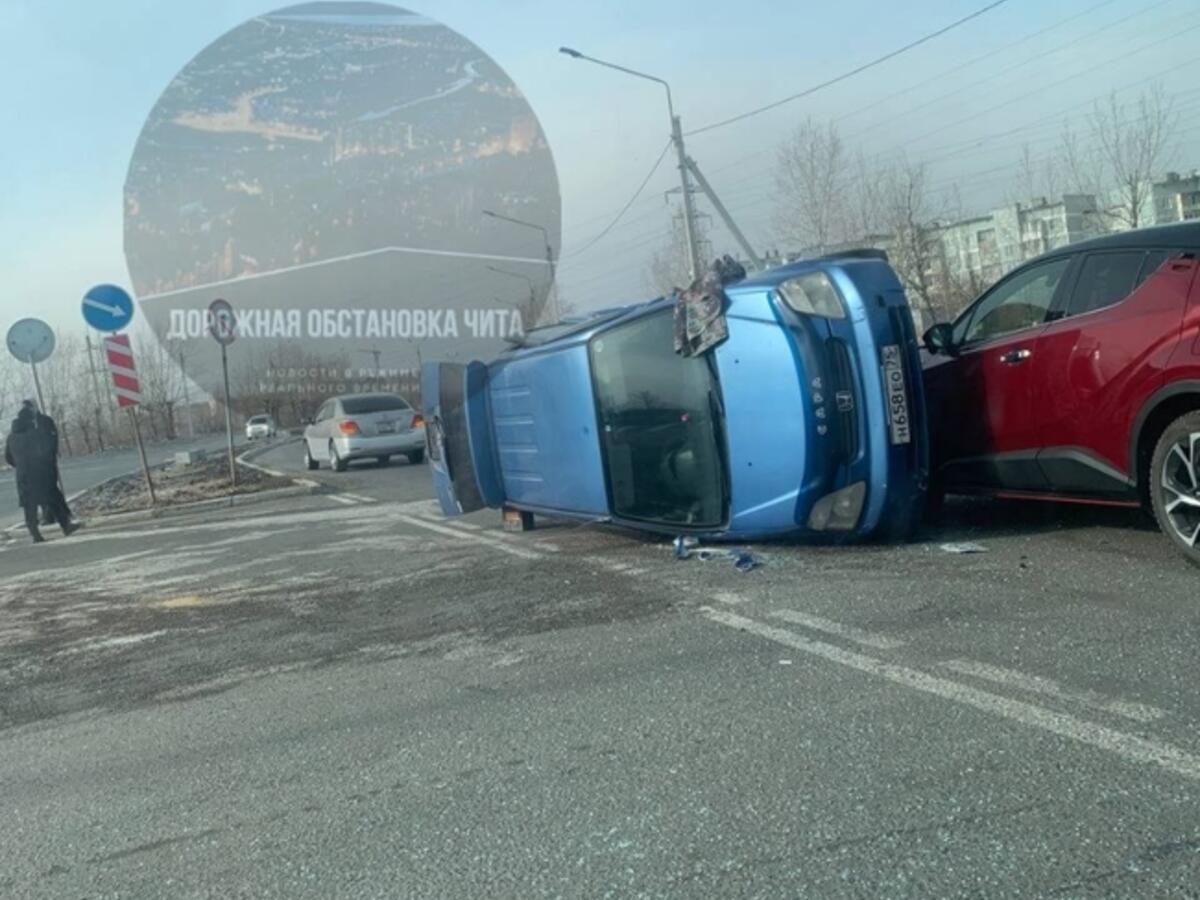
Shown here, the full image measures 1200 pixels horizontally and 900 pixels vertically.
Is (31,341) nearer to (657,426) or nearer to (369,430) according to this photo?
(369,430)

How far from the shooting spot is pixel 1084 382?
21.2 feet

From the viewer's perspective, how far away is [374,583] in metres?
8.49

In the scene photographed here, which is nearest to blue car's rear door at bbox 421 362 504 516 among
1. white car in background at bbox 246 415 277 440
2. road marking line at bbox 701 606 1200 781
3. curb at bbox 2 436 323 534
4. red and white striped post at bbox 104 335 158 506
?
road marking line at bbox 701 606 1200 781

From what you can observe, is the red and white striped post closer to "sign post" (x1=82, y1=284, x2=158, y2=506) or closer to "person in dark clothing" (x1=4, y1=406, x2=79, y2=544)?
"sign post" (x1=82, y1=284, x2=158, y2=506)

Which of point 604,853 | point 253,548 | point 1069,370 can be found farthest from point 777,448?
point 253,548

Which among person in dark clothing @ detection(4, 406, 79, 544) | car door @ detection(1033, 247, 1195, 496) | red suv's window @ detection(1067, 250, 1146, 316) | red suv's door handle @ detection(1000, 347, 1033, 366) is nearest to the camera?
car door @ detection(1033, 247, 1195, 496)

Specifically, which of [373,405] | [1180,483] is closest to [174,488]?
[373,405]

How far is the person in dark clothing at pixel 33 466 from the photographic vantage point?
15.0 metres

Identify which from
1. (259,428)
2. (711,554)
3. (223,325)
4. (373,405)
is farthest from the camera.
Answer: (259,428)

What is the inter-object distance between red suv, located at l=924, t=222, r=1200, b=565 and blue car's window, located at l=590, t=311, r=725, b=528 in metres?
1.64

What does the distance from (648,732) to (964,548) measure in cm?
352

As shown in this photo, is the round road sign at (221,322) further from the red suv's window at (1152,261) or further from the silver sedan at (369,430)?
the red suv's window at (1152,261)

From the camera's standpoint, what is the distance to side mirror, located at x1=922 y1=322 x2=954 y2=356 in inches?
304

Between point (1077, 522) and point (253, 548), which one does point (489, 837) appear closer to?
point (1077, 522)
